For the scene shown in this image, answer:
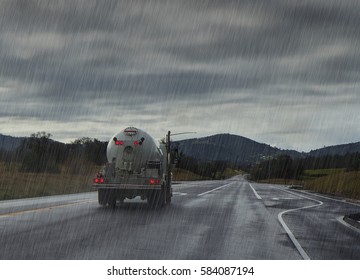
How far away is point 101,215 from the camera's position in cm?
1881

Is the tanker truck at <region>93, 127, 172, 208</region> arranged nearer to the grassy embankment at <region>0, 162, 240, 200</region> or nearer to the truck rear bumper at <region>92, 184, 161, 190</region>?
the truck rear bumper at <region>92, 184, 161, 190</region>

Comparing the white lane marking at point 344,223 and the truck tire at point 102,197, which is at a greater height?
the white lane marking at point 344,223

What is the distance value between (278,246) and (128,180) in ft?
37.2

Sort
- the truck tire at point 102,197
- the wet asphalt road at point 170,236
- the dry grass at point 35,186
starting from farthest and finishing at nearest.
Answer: the dry grass at point 35,186 → the truck tire at point 102,197 → the wet asphalt road at point 170,236

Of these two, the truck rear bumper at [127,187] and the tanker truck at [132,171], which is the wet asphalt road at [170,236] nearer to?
the truck rear bumper at [127,187]

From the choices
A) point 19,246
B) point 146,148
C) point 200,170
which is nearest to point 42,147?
point 146,148

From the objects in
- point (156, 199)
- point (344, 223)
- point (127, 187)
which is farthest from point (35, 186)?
point (344, 223)

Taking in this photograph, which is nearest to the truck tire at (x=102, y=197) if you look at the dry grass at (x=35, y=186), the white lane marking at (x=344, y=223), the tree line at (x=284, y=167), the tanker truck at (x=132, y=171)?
the tanker truck at (x=132, y=171)

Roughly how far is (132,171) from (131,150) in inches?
33.4

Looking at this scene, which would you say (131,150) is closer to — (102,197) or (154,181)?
(154,181)

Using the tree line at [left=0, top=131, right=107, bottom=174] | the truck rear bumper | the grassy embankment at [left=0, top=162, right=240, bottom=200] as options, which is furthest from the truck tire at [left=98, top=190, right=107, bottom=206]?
the tree line at [left=0, top=131, right=107, bottom=174]

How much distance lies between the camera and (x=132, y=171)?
75.8 ft

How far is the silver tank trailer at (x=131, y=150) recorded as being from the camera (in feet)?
75.7

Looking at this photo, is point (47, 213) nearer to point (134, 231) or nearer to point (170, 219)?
point (170, 219)
